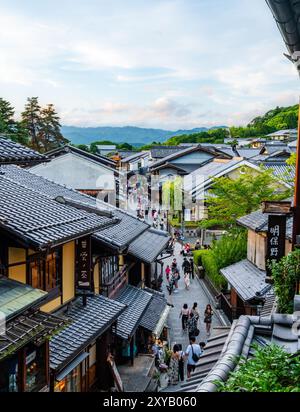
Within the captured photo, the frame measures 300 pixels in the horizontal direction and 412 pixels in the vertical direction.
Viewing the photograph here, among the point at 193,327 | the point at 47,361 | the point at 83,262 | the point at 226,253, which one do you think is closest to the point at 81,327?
the point at 83,262

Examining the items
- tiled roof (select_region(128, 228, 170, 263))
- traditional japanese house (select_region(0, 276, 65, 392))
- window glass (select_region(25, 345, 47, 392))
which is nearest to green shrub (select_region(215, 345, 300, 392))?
traditional japanese house (select_region(0, 276, 65, 392))

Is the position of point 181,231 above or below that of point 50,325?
below

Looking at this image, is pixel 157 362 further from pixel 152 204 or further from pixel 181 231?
pixel 152 204

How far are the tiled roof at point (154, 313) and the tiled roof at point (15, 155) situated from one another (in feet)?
37.8

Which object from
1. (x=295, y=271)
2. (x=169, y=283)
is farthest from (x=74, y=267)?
(x=169, y=283)

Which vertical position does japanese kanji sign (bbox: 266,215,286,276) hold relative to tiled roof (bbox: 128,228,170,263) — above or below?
above

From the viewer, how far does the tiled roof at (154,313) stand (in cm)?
2030

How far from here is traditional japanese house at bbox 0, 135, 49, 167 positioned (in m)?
9.48

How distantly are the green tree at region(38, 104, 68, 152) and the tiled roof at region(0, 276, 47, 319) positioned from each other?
49965mm

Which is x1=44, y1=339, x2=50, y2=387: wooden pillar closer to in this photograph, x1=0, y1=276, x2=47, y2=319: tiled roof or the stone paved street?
x1=0, y1=276, x2=47, y2=319: tiled roof

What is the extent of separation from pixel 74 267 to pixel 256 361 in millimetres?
10455

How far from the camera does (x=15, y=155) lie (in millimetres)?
9703

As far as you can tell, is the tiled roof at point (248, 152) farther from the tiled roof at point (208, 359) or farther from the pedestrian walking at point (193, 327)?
the tiled roof at point (208, 359)

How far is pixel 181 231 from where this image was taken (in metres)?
48.8
